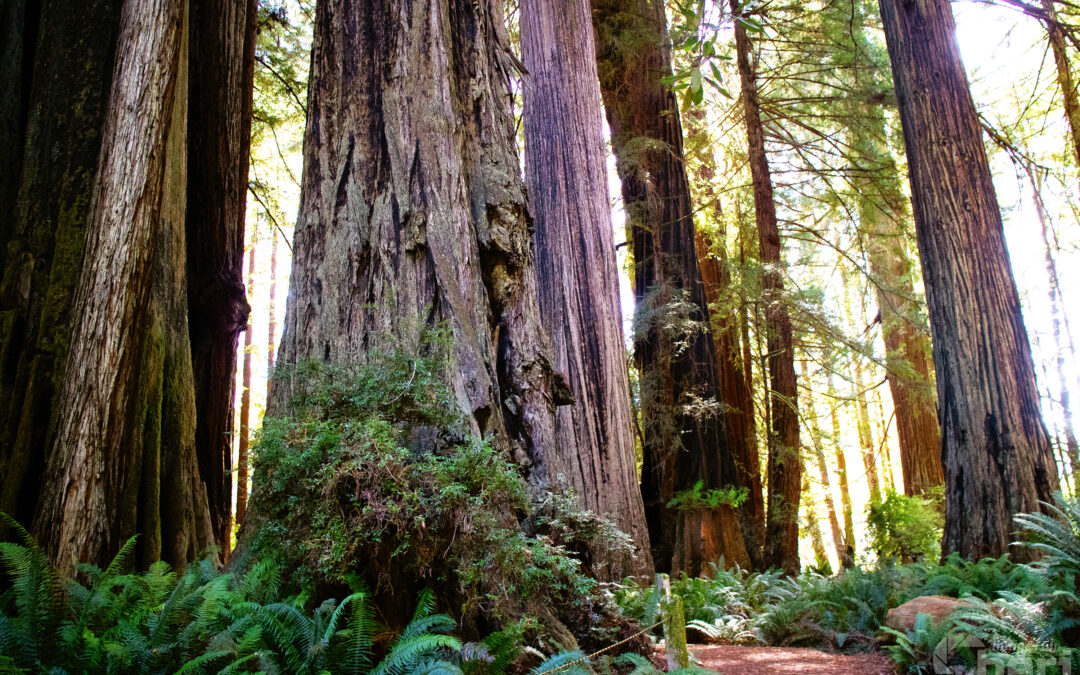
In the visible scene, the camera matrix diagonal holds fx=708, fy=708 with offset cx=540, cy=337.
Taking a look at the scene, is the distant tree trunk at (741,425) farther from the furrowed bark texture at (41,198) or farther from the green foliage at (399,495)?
the furrowed bark texture at (41,198)

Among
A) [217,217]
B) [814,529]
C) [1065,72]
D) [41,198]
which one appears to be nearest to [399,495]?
[41,198]

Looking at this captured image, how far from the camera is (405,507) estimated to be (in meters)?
2.68

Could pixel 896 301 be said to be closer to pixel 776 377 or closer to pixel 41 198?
pixel 776 377

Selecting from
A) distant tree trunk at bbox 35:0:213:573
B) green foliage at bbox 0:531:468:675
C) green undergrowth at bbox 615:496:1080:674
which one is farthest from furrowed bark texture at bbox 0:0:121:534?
green undergrowth at bbox 615:496:1080:674

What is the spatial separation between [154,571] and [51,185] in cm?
249

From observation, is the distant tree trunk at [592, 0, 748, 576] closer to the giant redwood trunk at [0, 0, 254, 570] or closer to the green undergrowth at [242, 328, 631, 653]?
the green undergrowth at [242, 328, 631, 653]

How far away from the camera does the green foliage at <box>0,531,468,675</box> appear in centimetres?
249

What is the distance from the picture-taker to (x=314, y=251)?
162 inches

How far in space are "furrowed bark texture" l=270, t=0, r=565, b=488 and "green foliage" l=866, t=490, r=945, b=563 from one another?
6.91m

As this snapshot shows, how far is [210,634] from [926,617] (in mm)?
3710

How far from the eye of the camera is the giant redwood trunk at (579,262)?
20.2 ft

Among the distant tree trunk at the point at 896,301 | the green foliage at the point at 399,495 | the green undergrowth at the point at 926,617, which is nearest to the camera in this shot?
the green foliage at the point at 399,495

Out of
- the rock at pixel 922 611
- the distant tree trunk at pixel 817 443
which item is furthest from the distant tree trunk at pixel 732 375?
the rock at pixel 922 611

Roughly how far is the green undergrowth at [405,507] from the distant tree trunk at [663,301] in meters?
5.47
